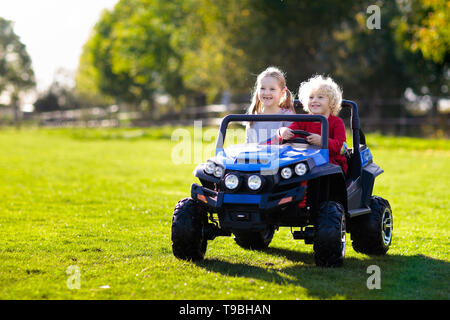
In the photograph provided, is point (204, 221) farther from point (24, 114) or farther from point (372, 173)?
point (24, 114)

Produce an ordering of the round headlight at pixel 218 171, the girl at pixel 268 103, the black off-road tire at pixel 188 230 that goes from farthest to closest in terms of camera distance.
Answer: the girl at pixel 268 103 < the black off-road tire at pixel 188 230 < the round headlight at pixel 218 171

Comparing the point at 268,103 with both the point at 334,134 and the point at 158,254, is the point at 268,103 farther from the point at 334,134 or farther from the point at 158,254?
the point at 158,254

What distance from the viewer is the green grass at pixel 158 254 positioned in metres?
5.04

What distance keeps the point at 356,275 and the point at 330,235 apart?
43 centimetres

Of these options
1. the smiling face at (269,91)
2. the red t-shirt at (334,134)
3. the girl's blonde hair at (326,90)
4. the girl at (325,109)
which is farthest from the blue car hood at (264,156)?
the smiling face at (269,91)

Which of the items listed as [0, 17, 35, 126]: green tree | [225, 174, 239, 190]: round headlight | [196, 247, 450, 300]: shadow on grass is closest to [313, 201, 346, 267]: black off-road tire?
[196, 247, 450, 300]: shadow on grass

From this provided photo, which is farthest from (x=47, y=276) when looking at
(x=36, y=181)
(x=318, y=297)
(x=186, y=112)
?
(x=186, y=112)

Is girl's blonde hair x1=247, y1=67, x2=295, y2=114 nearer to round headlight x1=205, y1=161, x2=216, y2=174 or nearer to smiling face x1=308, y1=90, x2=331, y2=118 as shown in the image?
smiling face x1=308, y1=90, x2=331, y2=118

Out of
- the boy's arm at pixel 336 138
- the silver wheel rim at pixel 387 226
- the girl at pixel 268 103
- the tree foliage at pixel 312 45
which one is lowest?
the silver wheel rim at pixel 387 226

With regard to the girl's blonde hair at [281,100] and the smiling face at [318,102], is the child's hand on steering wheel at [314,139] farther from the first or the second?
the girl's blonde hair at [281,100]

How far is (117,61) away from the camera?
182ft

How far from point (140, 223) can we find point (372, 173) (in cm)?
320

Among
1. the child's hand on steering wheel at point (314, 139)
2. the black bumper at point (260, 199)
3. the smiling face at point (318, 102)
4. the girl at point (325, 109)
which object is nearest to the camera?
the black bumper at point (260, 199)

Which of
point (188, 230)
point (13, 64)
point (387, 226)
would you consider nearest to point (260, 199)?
point (188, 230)
